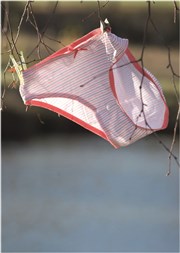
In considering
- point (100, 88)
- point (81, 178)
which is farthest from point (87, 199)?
point (100, 88)

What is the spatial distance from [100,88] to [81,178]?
10.0ft

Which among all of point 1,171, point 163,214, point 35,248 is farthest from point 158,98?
point 1,171

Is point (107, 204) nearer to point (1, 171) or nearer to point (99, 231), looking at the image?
point (99, 231)

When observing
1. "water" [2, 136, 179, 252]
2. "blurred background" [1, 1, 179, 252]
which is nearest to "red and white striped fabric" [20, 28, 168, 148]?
"blurred background" [1, 1, 179, 252]

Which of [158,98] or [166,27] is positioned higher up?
[158,98]

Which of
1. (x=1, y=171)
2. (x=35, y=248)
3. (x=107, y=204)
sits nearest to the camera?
(x=35, y=248)

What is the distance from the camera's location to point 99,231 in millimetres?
4402

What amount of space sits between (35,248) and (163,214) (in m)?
0.91

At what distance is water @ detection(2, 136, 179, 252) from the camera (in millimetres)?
4246

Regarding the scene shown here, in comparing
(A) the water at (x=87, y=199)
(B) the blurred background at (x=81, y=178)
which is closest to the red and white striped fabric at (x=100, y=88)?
(B) the blurred background at (x=81, y=178)

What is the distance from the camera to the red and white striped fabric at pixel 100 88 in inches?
80.8

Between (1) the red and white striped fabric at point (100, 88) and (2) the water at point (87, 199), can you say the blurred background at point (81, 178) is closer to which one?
(2) the water at point (87, 199)

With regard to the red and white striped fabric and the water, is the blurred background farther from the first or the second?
the red and white striped fabric

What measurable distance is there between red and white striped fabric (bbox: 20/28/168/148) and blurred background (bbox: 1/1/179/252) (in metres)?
1.06
